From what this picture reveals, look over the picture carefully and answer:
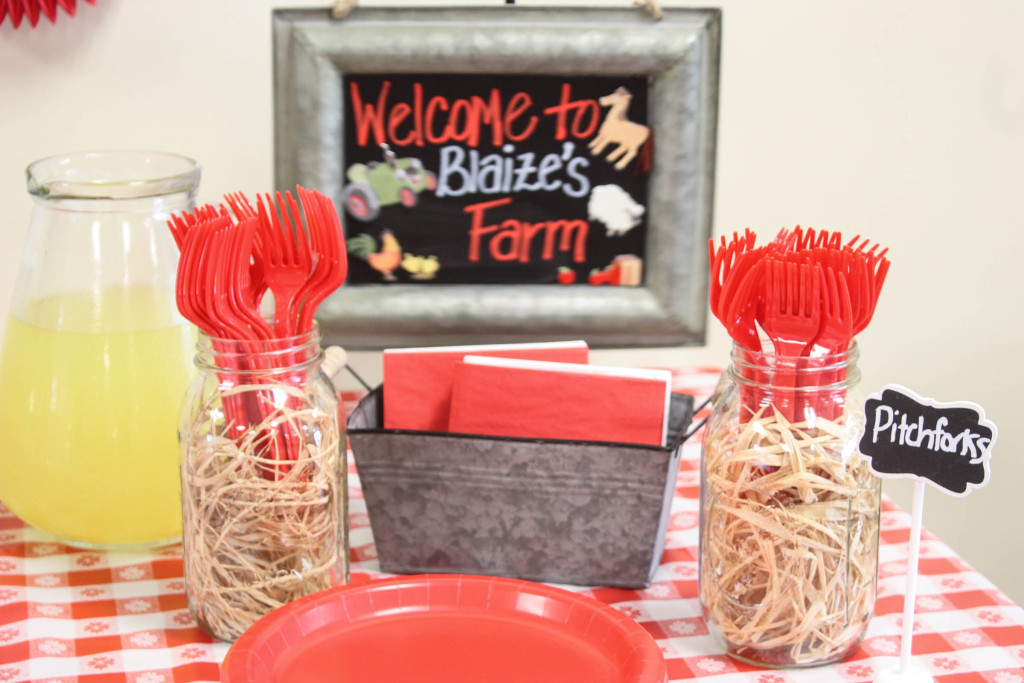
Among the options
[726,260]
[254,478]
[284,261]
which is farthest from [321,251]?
[726,260]

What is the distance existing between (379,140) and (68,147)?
347mm

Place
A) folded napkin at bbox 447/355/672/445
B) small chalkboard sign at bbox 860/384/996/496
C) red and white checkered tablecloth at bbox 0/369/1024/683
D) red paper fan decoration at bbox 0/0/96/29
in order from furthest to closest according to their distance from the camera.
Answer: red paper fan decoration at bbox 0/0/96/29 < folded napkin at bbox 447/355/672/445 < red and white checkered tablecloth at bbox 0/369/1024/683 < small chalkboard sign at bbox 860/384/996/496

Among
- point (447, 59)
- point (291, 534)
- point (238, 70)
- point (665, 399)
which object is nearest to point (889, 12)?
point (447, 59)

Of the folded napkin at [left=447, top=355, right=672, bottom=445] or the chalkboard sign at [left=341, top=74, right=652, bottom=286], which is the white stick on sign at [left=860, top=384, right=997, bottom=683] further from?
the chalkboard sign at [left=341, top=74, right=652, bottom=286]

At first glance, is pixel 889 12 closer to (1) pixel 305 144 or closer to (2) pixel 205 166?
(1) pixel 305 144

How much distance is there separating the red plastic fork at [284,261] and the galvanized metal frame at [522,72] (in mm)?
417

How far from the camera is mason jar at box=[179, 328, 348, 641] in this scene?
0.70 meters

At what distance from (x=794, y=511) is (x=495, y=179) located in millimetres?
593

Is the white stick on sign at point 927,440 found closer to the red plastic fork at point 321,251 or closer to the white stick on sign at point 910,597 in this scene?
the white stick on sign at point 910,597

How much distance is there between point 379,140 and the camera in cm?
112

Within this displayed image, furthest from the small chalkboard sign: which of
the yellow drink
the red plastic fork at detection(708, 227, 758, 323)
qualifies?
the yellow drink

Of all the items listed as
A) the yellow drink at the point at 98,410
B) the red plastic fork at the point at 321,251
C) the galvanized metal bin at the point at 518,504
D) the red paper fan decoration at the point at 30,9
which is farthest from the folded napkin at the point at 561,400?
the red paper fan decoration at the point at 30,9

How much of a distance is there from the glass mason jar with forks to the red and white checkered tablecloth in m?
0.03

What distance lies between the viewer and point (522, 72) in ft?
3.63
